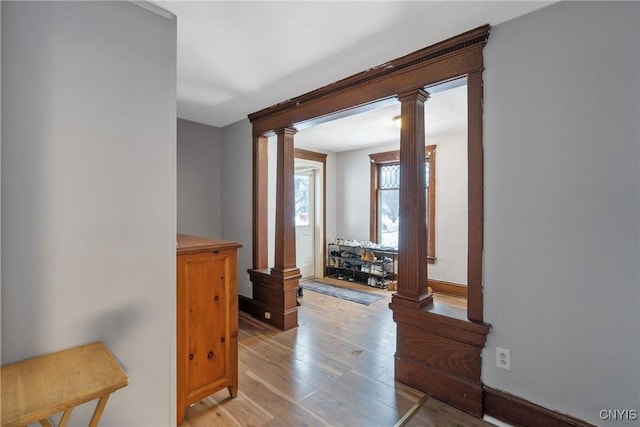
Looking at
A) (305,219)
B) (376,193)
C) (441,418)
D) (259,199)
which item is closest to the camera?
(441,418)

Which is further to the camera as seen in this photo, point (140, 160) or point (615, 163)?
A: point (140, 160)

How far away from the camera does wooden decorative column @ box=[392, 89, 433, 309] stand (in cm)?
207

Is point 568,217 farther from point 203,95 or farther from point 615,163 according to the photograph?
point 203,95

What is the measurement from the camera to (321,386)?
2.07 m

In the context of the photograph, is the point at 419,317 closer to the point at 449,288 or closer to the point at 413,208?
the point at 413,208

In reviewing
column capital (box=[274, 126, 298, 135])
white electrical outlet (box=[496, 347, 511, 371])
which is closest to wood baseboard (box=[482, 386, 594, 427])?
white electrical outlet (box=[496, 347, 511, 371])

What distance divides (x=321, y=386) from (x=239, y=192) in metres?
2.45

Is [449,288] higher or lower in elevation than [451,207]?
lower

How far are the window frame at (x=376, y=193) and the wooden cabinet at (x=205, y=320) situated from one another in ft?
11.5

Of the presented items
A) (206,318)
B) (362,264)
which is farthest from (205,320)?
(362,264)

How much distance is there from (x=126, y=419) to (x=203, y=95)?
2555mm

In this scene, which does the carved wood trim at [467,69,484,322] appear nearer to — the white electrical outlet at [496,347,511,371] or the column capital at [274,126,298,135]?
the white electrical outlet at [496,347,511,371]

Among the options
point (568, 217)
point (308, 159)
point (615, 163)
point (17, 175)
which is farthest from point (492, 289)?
point (308, 159)

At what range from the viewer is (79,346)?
1.30 meters
